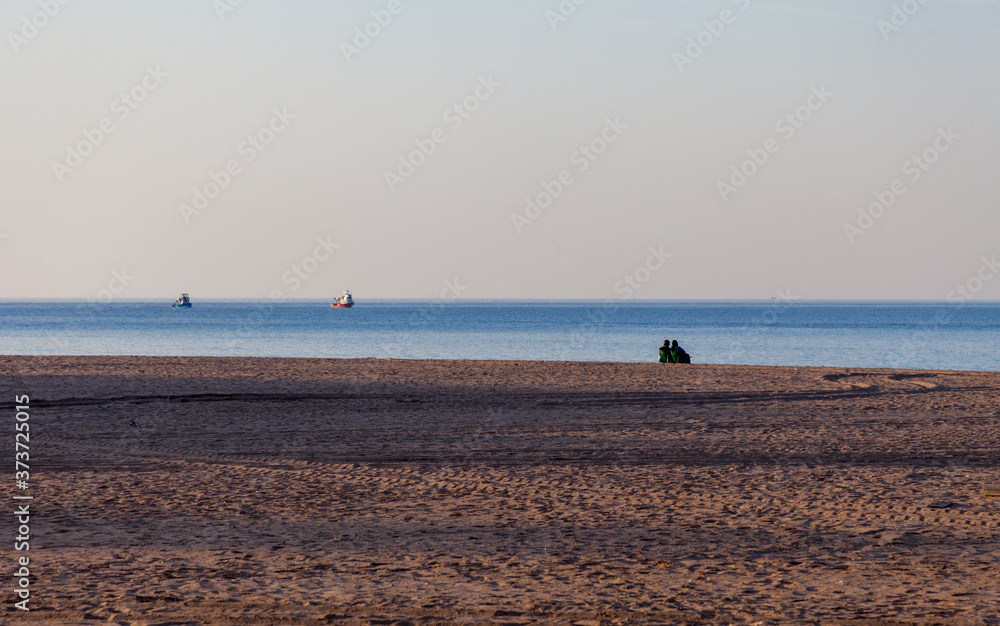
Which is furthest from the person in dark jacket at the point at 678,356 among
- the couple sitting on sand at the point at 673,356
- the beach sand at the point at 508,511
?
the beach sand at the point at 508,511

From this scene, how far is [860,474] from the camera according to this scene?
1145 cm

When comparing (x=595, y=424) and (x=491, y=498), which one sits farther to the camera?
(x=595, y=424)

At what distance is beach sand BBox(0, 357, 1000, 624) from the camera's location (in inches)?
248

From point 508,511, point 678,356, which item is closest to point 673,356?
point 678,356

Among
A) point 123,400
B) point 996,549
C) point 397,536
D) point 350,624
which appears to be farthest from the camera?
point 123,400

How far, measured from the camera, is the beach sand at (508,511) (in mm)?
6289

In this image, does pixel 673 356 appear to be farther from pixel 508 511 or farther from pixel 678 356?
pixel 508 511

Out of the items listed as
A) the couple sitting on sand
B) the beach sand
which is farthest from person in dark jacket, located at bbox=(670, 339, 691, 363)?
the beach sand

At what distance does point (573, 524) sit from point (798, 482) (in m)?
3.59

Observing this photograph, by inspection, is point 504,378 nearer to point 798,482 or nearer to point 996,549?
point 798,482

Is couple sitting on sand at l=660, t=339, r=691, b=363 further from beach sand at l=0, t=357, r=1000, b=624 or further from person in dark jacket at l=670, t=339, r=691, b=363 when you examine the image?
beach sand at l=0, t=357, r=1000, b=624

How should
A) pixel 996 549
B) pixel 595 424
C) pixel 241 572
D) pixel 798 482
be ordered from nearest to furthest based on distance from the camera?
pixel 241 572 < pixel 996 549 < pixel 798 482 < pixel 595 424

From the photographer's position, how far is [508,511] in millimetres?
9281

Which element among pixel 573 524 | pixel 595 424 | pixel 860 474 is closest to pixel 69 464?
pixel 573 524
